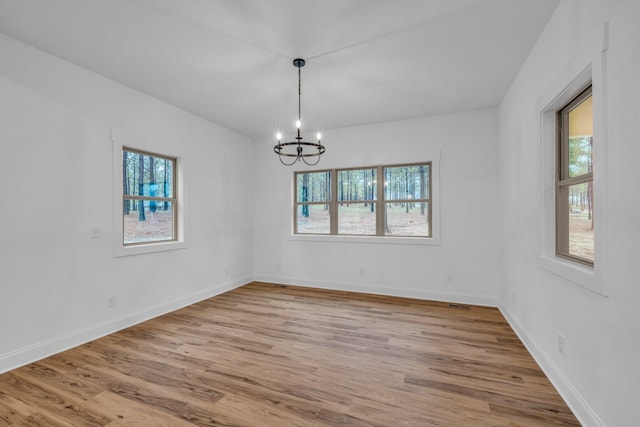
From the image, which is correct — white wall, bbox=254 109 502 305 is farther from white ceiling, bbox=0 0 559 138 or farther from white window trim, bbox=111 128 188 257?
white window trim, bbox=111 128 188 257

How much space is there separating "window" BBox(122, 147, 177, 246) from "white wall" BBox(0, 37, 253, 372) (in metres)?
0.24

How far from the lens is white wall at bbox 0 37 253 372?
8.14 feet

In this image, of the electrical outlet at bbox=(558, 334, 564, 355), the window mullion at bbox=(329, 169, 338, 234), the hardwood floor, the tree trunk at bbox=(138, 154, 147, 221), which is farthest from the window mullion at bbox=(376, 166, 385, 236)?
the tree trunk at bbox=(138, 154, 147, 221)

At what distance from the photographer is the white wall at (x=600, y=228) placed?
1408 millimetres

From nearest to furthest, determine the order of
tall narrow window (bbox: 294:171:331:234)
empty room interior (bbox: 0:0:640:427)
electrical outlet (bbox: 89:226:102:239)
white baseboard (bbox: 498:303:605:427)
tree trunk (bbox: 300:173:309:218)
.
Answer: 1. white baseboard (bbox: 498:303:605:427)
2. empty room interior (bbox: 0:0:640:427)
3. electrical outlet (bbox: 89:226:102:239)
4. tall narrow window (bbox: 294:171:331:234)
5. tree trunk (bbox: 300:173:309:218)

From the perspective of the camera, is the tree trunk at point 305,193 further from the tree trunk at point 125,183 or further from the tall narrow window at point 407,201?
the tree trunk at point 125,183

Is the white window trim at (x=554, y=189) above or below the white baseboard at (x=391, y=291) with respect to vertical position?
above

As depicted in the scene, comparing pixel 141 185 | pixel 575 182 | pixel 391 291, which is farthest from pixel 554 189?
pixel 141 185

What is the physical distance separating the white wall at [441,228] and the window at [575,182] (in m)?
1.79

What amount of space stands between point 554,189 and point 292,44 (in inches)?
97.4

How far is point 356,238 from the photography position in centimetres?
492

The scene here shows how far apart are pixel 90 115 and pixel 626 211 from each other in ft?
13.9

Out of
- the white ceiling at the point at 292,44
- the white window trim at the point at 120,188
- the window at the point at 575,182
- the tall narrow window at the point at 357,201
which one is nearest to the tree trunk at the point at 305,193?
the tall narrow window at the point at 357,201

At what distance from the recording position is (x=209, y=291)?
4.61 meters
